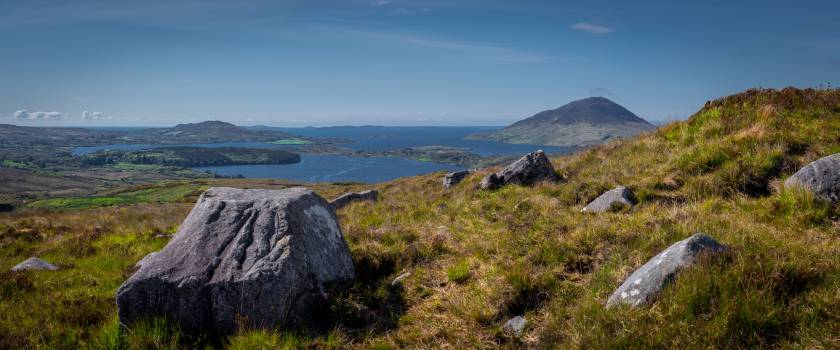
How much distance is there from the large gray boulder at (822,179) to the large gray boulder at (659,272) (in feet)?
14.8

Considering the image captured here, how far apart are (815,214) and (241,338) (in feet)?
34.2

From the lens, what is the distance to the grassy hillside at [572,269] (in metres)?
4.88

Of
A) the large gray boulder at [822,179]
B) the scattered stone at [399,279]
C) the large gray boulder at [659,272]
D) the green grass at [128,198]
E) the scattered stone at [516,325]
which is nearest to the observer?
the large gray boulder at [659,272]

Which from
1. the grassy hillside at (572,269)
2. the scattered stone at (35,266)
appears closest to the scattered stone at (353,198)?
the grassy hillside at (572,269)

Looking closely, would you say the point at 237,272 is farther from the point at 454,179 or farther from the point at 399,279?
the point at 454,179

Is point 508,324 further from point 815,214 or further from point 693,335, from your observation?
point 815,214

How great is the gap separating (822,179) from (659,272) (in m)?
6.02

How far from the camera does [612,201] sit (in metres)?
10.6

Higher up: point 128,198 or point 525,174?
point 525,174

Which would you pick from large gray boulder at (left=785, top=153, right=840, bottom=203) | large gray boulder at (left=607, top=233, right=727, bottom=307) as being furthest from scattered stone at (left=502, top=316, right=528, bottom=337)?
large gray boulder at (left=785, top=153, right=840, bottom=203)

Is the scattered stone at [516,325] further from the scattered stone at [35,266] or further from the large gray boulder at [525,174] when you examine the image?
the scattered stone at [35,266]

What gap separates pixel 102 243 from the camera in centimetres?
1332

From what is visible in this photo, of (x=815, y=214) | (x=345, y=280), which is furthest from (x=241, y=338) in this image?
(x=815, y=214)

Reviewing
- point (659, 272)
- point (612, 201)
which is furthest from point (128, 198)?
point (659, 272)
